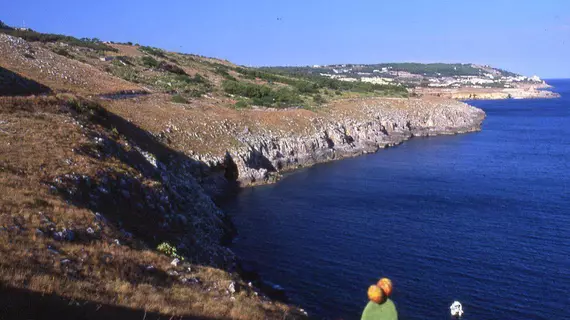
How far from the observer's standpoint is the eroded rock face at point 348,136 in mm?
52438

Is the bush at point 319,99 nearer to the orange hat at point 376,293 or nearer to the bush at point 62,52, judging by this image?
the bush at point 62,52

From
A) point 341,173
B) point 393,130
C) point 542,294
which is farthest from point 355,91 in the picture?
point 542,294

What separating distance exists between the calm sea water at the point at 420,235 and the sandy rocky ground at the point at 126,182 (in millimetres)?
4230

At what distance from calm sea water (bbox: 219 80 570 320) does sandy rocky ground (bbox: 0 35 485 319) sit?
4.23 meters

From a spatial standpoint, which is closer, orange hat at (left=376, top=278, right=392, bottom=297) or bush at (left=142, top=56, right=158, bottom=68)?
orange hat at (left=376, top=278, right=392, bottom=297)

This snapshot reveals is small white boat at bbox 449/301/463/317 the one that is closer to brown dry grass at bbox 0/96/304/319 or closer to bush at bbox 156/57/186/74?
brown dry grass at bbox 0/96/304/319

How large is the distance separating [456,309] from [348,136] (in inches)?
1967

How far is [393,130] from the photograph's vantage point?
270 ft

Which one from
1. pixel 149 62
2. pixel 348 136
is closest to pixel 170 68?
pixel 149 62

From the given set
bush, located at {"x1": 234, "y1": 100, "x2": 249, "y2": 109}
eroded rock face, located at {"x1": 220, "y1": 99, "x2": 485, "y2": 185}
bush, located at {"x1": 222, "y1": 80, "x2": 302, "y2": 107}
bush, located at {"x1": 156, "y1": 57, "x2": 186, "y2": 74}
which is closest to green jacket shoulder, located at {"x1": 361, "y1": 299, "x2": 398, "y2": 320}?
eroded rock face, located at {"x1": 220, "y1": 99, "x2": 485, "y2": 185}

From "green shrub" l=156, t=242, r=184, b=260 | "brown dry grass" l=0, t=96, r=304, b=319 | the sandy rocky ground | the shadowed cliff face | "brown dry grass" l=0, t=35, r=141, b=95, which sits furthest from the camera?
"brown dry grass" l=0, t=35, r=141, b=95

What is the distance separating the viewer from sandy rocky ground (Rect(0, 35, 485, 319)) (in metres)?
13.3

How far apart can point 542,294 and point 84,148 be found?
24.6 meters

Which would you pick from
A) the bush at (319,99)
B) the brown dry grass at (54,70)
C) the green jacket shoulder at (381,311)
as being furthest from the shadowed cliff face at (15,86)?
the bush at (319,99)
